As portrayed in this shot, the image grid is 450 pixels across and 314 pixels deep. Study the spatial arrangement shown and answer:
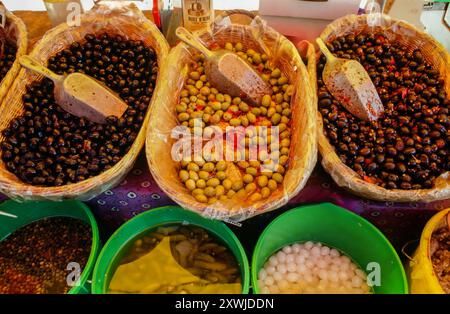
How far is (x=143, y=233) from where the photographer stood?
5.14ft

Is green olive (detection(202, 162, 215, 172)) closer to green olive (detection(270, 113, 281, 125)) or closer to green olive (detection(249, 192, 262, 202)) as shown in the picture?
green olive (detection(249, 192, 262, 202))

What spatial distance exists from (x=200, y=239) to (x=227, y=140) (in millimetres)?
423

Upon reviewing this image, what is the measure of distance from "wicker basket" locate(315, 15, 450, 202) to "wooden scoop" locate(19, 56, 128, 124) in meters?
0.84

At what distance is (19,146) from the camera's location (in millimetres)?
1503

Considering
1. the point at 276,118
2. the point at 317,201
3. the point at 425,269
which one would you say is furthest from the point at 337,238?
the point at 276,118

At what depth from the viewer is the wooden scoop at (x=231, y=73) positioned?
5.27ft

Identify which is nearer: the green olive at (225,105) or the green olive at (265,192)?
A: the green olive at (265,192)

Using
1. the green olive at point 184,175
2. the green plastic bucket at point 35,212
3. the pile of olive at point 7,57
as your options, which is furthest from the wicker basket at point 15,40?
the green olive at point 184,175

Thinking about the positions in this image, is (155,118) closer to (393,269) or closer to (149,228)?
(149,228)

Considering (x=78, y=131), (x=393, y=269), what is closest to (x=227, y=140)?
(x=78, y=131)

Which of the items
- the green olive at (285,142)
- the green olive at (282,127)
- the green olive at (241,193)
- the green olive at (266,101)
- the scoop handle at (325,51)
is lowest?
the green olive at (241,193)

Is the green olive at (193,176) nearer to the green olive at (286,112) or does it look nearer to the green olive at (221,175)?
the green olive at (221,175)

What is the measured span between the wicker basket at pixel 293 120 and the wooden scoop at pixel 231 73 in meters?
0.12

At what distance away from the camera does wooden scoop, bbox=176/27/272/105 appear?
1605mm
